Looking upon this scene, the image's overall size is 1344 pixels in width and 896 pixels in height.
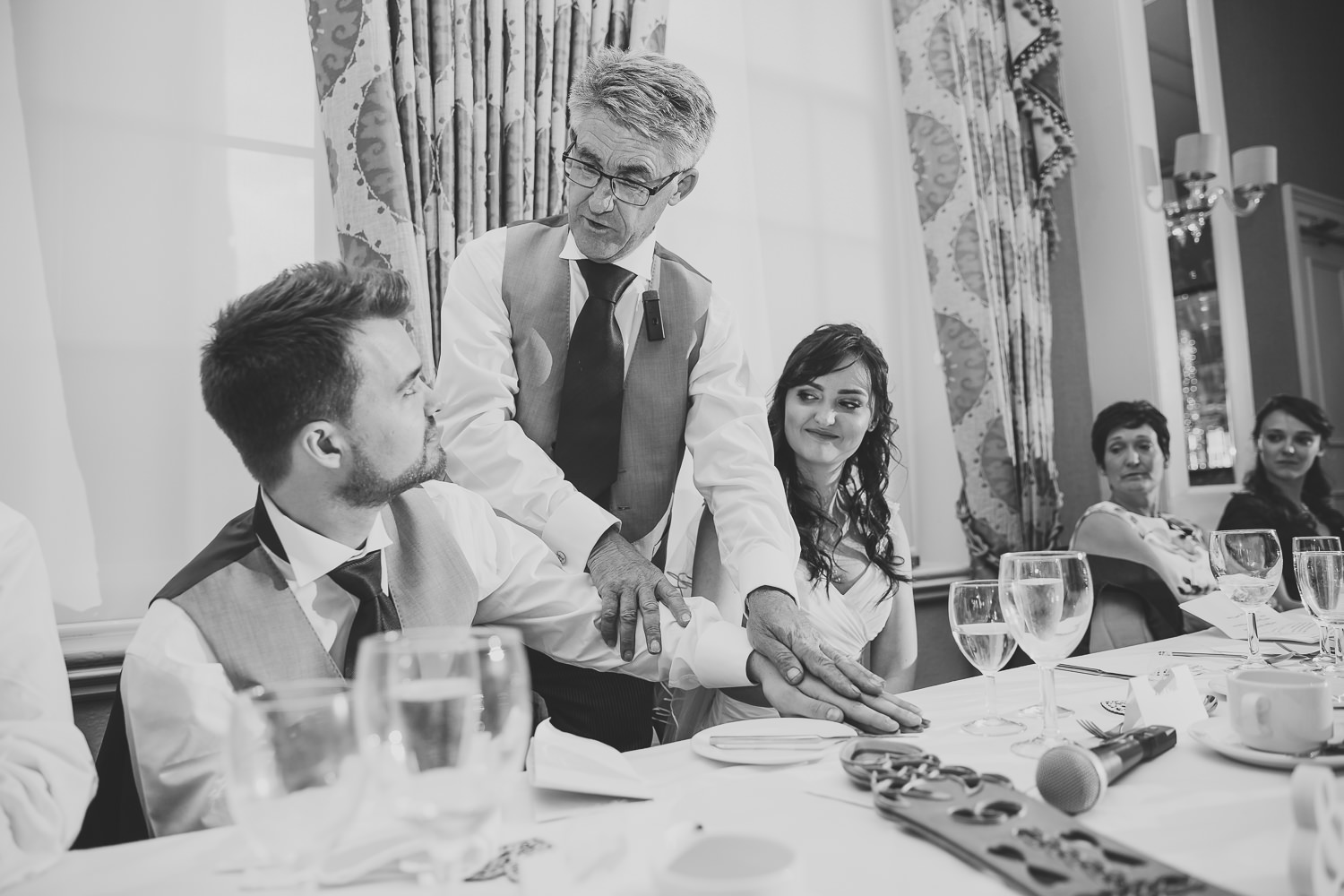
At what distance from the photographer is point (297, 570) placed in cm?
108

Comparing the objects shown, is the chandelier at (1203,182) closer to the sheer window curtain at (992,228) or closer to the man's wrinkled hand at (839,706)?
the sheer window curtain at (992,228)

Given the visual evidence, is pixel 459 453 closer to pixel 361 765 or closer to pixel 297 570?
pixel 297 570

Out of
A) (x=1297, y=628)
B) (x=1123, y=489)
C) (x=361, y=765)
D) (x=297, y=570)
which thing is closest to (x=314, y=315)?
(x=297, y=570)

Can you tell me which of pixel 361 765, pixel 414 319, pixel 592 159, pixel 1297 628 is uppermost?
pixel 592 159

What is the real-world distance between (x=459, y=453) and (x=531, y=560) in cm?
34

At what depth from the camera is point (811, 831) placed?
2.44 ft

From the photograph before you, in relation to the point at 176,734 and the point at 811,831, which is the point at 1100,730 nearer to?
the point at 811,831

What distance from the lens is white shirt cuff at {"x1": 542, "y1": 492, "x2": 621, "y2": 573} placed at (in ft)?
4.88

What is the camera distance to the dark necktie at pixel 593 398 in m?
1.75

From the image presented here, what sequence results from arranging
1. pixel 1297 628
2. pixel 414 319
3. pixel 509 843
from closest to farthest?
pixel 509 843, pixel 1297 628, pixel 414 319

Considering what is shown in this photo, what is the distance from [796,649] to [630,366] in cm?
79

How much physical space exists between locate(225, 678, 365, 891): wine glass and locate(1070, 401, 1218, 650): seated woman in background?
2.35 m

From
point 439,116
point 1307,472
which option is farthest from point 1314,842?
point 1307,472

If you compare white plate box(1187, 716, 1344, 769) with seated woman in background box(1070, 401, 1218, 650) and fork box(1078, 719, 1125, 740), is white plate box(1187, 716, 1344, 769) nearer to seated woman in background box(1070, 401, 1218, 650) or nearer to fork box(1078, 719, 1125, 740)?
fork box(1078, 719, 1125, 740)
